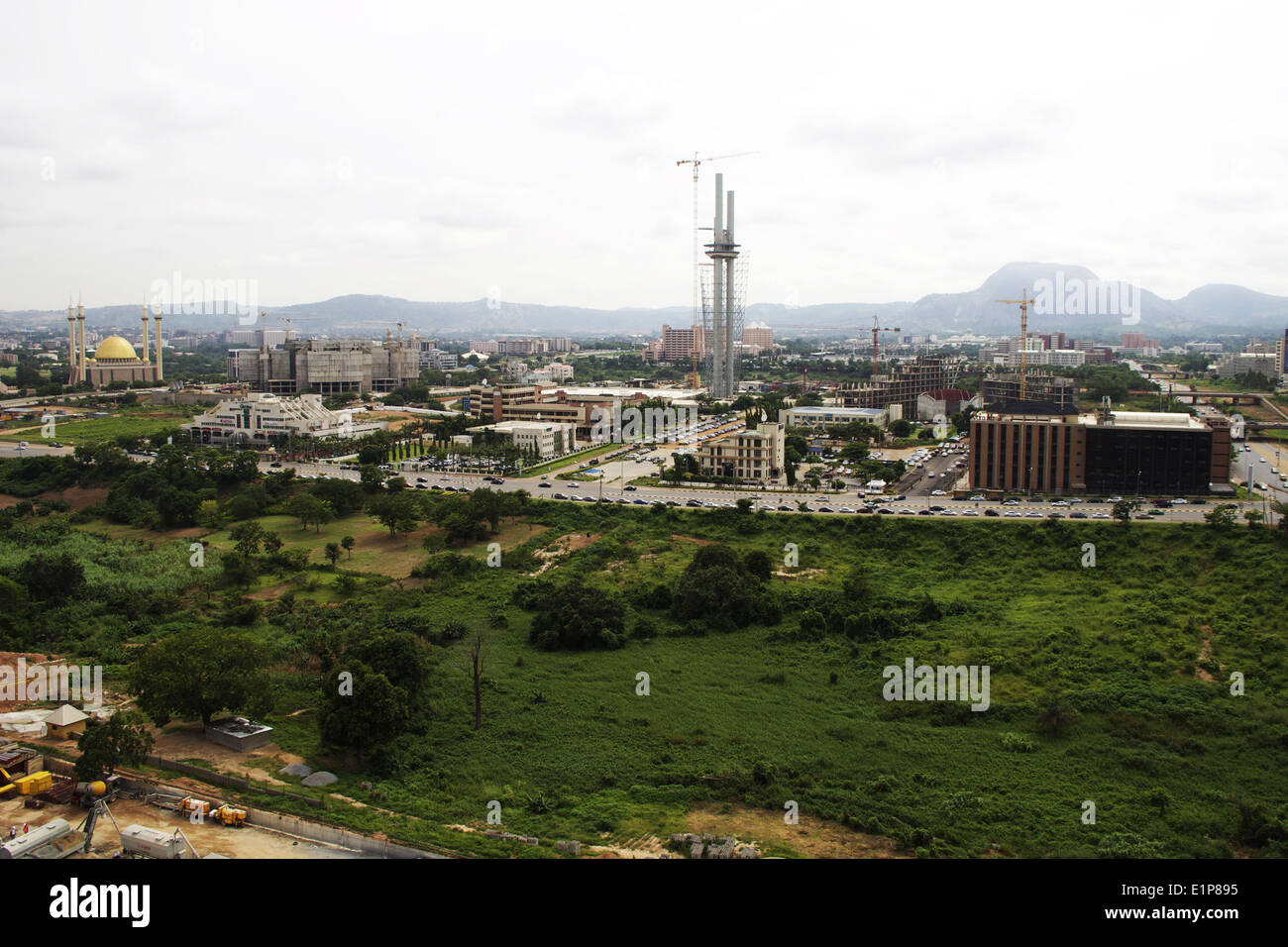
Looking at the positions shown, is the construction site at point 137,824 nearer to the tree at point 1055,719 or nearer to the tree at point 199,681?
the tree at point 199,681

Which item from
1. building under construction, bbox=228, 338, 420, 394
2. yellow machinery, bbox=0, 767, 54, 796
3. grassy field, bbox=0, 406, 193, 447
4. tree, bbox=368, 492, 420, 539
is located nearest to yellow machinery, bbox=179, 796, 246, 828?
yellow machinery, bbox=0, 767, 54, 796

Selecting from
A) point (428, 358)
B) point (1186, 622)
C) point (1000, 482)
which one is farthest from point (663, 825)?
point (428, 358)

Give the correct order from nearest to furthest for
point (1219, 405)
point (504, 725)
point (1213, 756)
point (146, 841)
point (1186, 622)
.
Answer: point (146, 841), point (1213, 756), point (504, 725), point (1186, 622), point (1219, 405)

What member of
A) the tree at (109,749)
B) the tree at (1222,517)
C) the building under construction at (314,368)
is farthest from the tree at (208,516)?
the building under construction at (314,368)

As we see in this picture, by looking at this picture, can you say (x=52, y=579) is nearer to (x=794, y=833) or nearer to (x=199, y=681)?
(x=199, y=681)

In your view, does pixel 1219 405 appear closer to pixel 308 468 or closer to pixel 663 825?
pixel 308 468

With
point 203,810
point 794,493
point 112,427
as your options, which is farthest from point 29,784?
point 112,427
